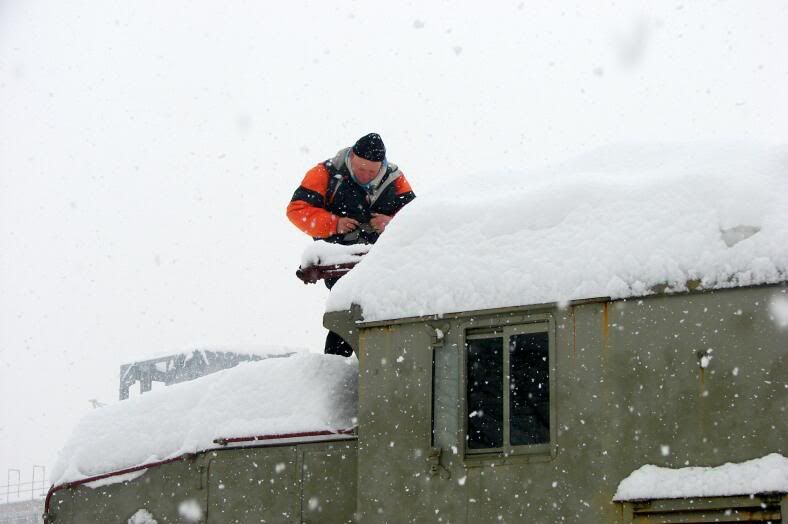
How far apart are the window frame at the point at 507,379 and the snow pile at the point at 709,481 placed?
1.98ft

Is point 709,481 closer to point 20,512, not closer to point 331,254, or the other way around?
point 331,254

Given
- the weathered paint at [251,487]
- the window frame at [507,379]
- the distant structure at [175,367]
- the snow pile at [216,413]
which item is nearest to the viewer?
the window frame at [507,379]

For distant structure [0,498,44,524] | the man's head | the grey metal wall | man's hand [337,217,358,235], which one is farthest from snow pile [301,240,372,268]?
distant structure [0,498,44,524]

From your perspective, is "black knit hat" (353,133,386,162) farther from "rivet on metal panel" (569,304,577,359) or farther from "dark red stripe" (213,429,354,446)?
"rivet on metal panel" (569,304,577,359)

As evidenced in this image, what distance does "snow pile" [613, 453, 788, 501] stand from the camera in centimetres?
561

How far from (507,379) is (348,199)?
115 inches

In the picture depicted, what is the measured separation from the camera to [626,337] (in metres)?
6.34

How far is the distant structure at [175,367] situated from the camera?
1358 inches

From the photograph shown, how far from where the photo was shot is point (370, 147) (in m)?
8.88

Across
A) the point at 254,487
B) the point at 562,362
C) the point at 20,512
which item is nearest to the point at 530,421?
the point at 562,362

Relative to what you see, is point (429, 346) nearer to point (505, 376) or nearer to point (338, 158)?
point (505, 376)

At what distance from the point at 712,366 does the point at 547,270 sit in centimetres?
129

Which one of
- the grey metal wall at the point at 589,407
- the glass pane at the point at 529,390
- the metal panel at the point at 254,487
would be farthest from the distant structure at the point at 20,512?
the glass pane at the point at 529,390

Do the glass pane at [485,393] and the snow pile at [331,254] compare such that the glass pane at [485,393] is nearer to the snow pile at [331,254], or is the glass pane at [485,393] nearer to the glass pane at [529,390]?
the glass pane at [529,390]
